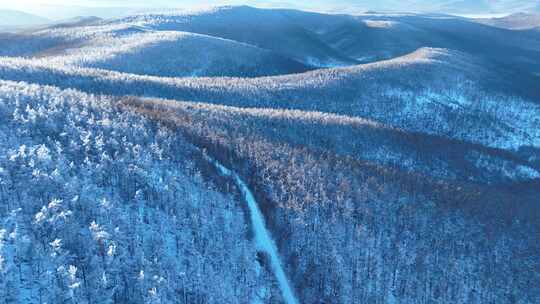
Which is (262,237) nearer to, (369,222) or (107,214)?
(369,222)

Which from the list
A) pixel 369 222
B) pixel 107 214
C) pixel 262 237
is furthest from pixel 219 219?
pixel 369 222

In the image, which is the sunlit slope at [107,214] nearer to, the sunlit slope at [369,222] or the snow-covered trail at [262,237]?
the snow-covered trail at [262,237]

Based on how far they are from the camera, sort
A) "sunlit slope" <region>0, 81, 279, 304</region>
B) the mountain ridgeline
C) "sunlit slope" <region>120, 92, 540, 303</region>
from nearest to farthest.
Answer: "sunlit slope" <region>0, 81, 279, 304</region>, the mountain ridgeline, "sunlit slope" <region>120, 92, 540, 303</region>

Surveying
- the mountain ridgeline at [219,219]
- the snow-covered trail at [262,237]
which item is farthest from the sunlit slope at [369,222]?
the snow-covered trail at [262,237]

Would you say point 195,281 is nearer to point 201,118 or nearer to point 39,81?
point 201,118

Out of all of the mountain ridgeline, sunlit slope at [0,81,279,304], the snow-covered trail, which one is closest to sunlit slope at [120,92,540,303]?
the mountain ridgeline

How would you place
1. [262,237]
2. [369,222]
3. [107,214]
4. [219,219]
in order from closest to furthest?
[107,214], [219,219], [262,237], [369,222]

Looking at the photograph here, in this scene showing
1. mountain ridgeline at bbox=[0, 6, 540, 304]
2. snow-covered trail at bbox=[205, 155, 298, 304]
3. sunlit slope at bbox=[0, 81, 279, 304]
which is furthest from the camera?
snow-covered trail at bbox=[205, 155, 298, 304]

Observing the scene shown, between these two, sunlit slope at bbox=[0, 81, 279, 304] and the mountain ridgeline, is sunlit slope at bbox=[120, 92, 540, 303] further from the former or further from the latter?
sunlit slope at bbox=[0, 81, 279, 304]

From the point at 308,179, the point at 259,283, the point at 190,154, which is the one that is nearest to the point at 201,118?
the point at 190,154
